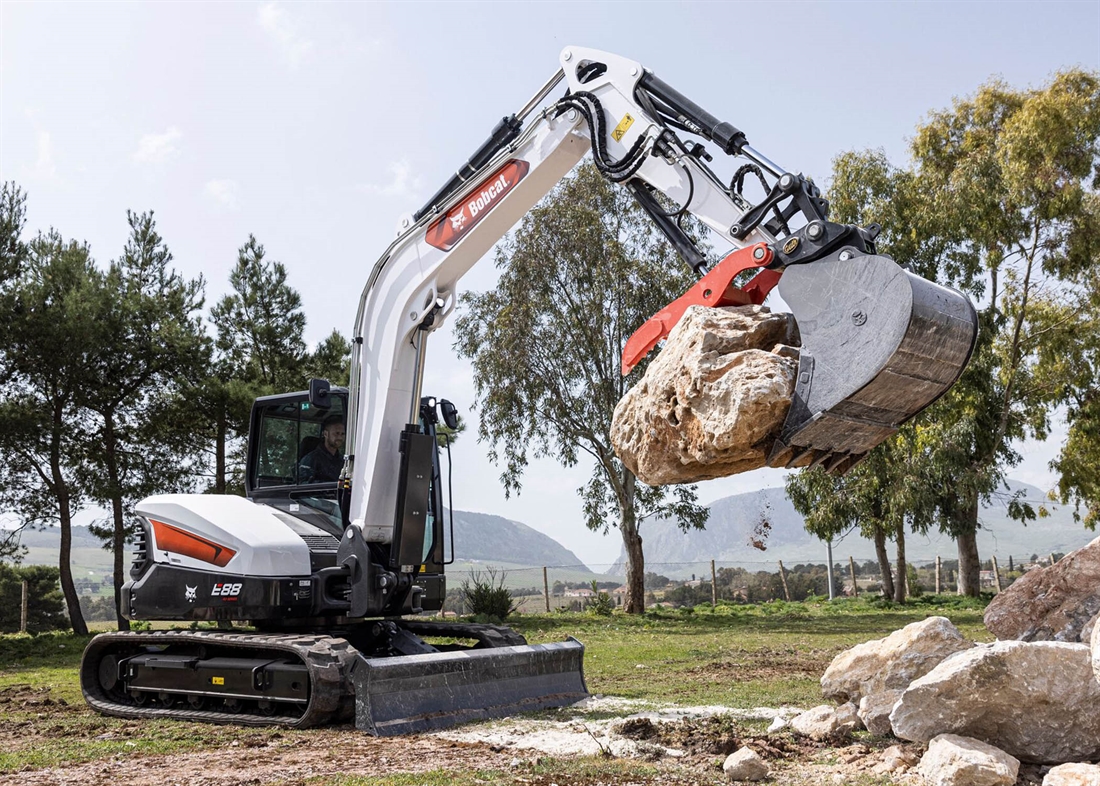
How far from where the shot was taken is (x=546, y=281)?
78.1 feet

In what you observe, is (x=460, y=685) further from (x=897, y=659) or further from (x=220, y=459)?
(x=220, y=459)

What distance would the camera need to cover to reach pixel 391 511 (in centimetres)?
824

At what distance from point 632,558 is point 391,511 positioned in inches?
638

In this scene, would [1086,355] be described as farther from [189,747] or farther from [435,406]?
[189,747]

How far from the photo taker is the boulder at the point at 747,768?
4871 millimetres

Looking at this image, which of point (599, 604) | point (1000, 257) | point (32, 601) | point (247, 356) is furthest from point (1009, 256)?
point (32, 601)

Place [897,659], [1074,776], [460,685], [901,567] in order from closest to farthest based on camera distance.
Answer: [1074,776] < [897,659] < [460,685] < [901,567]

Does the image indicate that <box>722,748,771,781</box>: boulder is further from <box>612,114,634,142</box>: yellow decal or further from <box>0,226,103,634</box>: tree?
<box>0,226,103,634</box>: tree

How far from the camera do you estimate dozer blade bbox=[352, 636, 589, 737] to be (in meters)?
6.91

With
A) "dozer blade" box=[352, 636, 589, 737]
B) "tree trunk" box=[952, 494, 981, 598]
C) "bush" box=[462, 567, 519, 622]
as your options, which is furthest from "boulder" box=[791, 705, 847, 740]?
"tree trunk" box=[952, 494, 981, 598]

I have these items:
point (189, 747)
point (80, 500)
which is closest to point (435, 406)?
point (189, 747)

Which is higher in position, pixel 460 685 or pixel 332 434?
pixel 332 434

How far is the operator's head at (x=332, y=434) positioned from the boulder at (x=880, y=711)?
202 inches

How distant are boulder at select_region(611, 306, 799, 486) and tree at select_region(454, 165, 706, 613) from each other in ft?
56.6
